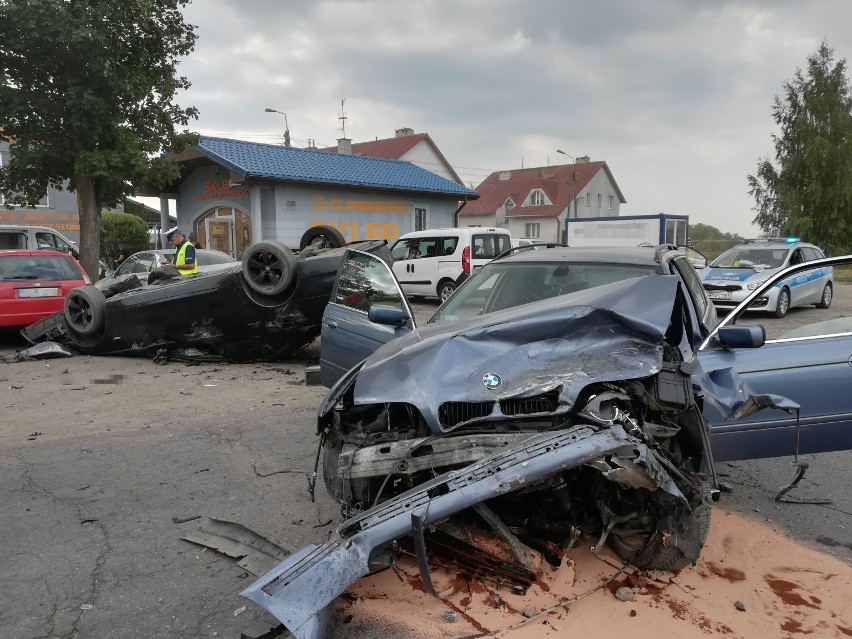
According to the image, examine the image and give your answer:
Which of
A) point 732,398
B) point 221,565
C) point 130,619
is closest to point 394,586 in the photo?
point 221,565

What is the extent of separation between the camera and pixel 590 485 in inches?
127

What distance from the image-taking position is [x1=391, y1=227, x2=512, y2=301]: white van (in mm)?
16969

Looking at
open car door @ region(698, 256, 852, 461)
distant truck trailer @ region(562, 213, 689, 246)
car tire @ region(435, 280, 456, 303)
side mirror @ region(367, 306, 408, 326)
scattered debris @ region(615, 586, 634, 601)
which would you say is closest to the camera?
scattered debris @ region(615, 586, 634, 601)

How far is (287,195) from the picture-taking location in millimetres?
21141

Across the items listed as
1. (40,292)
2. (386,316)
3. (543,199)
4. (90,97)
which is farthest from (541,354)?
(543,199)

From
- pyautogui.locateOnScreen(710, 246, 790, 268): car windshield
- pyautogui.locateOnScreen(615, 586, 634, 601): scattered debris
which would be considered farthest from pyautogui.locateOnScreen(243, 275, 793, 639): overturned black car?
pyautogui.locateOnScreen(710, 246, 790, 268): car windshield

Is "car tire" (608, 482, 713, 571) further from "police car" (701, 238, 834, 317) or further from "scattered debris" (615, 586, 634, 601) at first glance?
"police car" (701, 238, 834, 317)

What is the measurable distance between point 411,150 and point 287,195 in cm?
2222

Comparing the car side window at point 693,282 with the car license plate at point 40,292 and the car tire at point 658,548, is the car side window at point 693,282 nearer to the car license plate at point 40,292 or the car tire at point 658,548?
the car tire at point 658,548

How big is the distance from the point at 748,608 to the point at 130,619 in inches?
114

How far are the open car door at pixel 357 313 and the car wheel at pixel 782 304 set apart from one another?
1049cm

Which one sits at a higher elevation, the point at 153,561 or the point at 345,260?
the point at 345,260

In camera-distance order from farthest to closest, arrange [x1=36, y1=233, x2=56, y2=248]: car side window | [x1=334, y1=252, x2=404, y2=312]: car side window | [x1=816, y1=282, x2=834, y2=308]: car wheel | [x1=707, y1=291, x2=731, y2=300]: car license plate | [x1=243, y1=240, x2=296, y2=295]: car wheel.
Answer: [x1=816, y1=282, x2=834, y2=308]: car wheel, [x1=36, y1=233, x2=56, y2=248]: car side window, [x1=707, y1=291, x2=731, y2=300]: car license plate, [x1=243, y1=240, x2=296, y2=295]: car wheel, [x1=334, y1=252, x2=404, y2=312]: car side window

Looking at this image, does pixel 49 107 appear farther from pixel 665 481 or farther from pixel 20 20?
pixel 665 481
